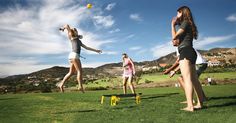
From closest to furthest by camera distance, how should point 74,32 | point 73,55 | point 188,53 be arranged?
point 188,53 → point 73,55 → point 74,32

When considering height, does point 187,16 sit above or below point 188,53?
above

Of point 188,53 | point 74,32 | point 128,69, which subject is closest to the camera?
point 188,53

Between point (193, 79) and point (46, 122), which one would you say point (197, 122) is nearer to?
point (193, 79)

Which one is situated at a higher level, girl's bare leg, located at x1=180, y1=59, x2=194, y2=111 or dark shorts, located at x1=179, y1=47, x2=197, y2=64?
dark shorts, located at x1=179, y1=47, x2=197, y2=64

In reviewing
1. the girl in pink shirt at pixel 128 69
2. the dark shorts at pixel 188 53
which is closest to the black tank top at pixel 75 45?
the dark shorts at pixel 188 53

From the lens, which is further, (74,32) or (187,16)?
(74,32)

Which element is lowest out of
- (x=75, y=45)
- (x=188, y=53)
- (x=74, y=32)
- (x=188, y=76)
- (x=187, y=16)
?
(x=188, y=76)

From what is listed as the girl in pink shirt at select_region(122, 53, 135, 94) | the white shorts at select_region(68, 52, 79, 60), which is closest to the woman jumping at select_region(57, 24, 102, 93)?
the white shorts at select_region(68, 52, 79, 60)

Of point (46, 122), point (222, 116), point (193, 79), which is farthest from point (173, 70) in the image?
point (46, 122)

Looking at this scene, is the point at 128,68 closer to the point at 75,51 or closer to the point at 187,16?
the point at 75,51

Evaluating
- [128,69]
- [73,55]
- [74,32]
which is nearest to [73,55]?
Result: [73,55]

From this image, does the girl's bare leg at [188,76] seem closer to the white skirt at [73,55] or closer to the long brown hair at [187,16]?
the long brown hair at [187,16]

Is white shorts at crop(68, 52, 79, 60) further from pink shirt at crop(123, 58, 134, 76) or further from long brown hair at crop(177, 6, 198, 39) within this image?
pink shirt at crop(123, 58, 134, 76)

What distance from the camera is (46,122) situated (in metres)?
6.56
